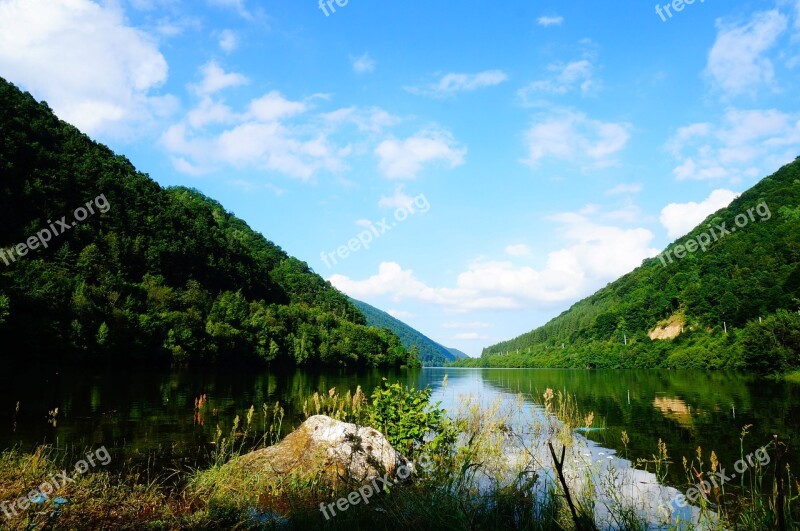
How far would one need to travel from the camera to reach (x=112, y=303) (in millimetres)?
72625

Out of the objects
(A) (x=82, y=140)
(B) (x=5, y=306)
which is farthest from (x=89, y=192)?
(B) (x=5, y=306)

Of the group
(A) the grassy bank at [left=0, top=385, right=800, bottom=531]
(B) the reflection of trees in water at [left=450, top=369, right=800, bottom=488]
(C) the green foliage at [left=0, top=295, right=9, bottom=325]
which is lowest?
(B) the reflection of trees in water at [left=450, top=369, right=800, bottom=488]

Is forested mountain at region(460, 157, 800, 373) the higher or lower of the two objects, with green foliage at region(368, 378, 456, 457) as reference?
higher

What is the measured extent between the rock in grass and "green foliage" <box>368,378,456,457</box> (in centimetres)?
132

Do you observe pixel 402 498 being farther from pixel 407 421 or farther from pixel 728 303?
pixel 728 303

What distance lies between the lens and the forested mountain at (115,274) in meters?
60.4

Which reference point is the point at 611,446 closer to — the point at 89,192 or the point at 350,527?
the point at 350,527

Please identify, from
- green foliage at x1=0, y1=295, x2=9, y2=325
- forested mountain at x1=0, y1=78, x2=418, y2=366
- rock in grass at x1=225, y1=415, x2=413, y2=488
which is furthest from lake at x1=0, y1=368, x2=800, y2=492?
forested mountain at x1=0, y1=78, x2=418, y2=366

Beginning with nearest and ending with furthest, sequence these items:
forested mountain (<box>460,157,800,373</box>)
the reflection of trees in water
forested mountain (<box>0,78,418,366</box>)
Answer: the reflection of trees in water, forested mountain (<box>0,78,418,366</box>), forested mountain (<box>460,157,800,373</box>)

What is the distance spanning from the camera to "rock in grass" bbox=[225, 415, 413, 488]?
1072 cm

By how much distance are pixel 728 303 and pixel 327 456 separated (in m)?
136

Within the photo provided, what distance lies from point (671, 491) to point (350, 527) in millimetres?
9640

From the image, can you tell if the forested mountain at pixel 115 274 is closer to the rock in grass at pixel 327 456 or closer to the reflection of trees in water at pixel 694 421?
the rock in grass at pixel 327 456

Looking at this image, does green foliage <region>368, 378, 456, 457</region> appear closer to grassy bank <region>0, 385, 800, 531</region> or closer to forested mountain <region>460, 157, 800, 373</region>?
grassy bank <region>0, 385, 800, 531</region>
